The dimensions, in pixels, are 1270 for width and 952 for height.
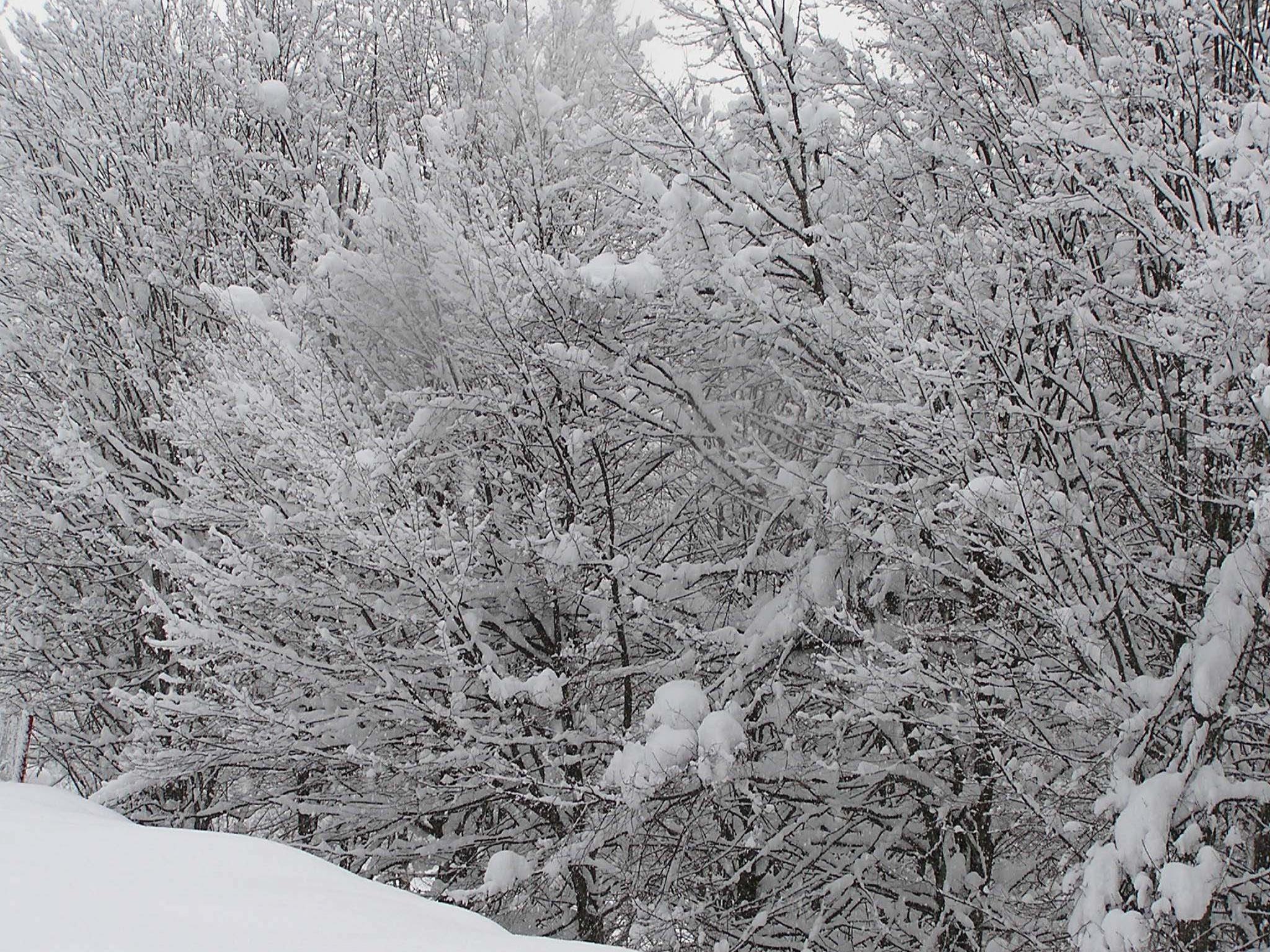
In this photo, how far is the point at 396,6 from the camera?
8.85m

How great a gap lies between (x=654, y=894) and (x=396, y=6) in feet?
24.5

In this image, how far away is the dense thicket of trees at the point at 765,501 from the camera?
4141 mm

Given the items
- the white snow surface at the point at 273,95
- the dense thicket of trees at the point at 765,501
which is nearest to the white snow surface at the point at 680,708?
the dense thicket of trees at the point at 765,501

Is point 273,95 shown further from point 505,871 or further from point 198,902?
point 198,902

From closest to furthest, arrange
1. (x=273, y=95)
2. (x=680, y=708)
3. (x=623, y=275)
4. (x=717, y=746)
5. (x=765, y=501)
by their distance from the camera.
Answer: (x=717, y=746)
(x=680, y=708)
(x=623, y=275)
(x=765, y=501)
(x=273, y=95)

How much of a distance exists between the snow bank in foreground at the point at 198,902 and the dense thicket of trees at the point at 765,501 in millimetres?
2416

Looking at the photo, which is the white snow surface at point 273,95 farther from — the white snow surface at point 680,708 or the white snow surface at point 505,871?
the white snow surface at point 505,871

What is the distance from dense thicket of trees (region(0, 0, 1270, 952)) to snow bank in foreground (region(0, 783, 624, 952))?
2.42m

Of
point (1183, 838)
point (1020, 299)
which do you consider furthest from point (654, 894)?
point (1020, 299)

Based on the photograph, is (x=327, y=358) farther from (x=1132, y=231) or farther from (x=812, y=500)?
(x=1132, y=231)

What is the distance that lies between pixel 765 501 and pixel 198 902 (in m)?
4.27

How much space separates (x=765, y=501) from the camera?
584cm

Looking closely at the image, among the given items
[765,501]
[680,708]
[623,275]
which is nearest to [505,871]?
[680,708]

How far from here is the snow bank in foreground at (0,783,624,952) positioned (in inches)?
66.4
